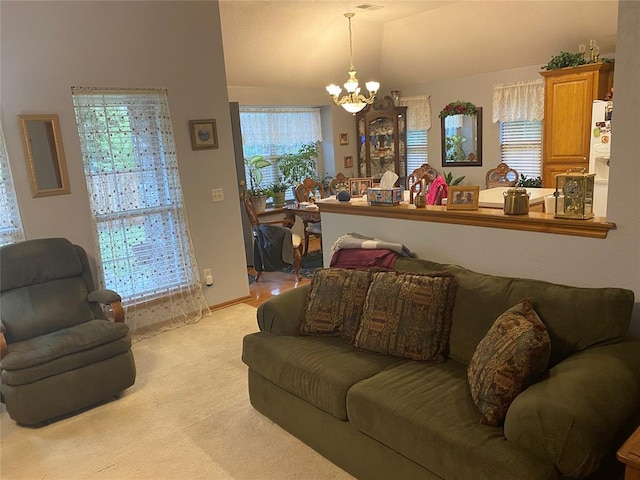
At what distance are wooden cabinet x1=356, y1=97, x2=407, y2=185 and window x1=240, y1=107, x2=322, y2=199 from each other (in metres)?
0.74

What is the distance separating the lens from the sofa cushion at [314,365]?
7.33 feet

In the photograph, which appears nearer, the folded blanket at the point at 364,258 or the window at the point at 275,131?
the folded blanket at the point at 364,258

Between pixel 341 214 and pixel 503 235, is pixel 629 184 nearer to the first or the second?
pixel 503 235

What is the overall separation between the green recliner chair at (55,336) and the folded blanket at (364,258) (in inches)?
58.7

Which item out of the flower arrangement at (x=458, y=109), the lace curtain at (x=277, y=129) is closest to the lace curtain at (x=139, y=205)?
the lace curtain at (x=277, y=129)

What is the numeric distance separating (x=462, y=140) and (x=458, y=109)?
0.45m

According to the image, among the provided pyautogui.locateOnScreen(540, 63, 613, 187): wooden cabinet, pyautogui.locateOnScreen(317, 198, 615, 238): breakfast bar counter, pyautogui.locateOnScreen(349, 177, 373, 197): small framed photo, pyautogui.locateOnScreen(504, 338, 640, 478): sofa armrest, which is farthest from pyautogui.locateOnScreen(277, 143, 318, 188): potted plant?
pyautogui.locateOnScreen(504, 338, 640, 478): sofa armrest

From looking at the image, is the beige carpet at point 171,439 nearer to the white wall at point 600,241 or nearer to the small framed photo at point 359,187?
the white wall at point 600,241

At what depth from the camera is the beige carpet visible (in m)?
2.38

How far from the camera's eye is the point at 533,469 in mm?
1549

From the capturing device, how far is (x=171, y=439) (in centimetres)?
265

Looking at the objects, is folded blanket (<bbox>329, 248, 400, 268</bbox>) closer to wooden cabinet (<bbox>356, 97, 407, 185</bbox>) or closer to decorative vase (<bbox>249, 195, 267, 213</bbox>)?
decorative vase (<bbox>249, 195, 267, 213</bbox>)

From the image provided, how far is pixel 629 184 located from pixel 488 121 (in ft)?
15.6

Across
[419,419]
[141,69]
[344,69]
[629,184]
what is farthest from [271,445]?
[344,69]
